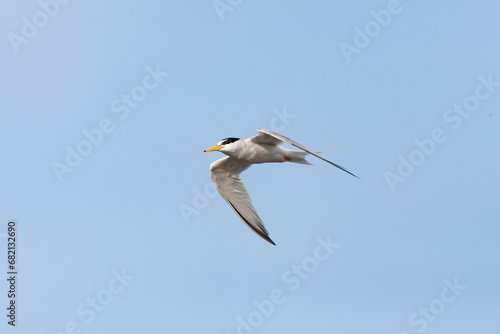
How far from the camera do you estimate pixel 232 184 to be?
27734 mm

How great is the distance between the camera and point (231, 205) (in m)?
27.5

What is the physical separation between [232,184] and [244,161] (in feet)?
2.50

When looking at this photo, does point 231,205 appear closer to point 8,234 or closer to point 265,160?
point 265,160

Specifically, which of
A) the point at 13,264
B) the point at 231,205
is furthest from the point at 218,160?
the point at 13,264

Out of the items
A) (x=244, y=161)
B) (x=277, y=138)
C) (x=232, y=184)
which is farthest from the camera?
(x=232, y=184)

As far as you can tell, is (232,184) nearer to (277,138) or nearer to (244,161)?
(244,161)

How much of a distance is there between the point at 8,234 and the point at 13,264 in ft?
3.77

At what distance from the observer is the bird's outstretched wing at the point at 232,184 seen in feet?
89.9

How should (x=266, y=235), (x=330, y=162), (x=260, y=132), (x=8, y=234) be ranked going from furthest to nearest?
1. (x=8, y=234)
2. (x=266, y=235)
3. (x=260, y=132)
4. (x=330, y=162)

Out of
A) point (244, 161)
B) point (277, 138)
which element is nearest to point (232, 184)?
point (244, 161)

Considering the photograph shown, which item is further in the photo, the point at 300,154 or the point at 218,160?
the point at 218,160

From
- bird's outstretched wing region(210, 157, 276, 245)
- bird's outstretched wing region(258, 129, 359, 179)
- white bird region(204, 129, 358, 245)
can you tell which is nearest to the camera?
bird's outstretched wing region(258, 129, 359, 179)

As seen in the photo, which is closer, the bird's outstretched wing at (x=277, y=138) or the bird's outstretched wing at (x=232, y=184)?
the bird's outstretched wing at (x=277, y=138)

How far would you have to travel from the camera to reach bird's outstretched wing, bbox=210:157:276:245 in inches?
1078
